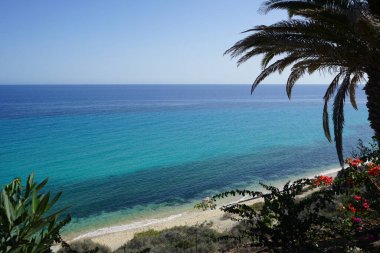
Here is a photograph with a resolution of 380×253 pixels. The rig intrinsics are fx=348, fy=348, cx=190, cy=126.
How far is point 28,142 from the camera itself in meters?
45.4

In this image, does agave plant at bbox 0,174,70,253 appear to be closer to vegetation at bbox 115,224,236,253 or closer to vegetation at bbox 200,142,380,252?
vegetation at bbox 200,142,380,252

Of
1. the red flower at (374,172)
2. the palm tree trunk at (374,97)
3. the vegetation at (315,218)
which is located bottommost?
the vegetation at (315,218)

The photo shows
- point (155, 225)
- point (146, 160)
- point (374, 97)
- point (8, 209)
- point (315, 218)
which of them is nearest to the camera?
point (8, 209)

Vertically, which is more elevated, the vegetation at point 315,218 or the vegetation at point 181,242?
the vegetation at point 315,218

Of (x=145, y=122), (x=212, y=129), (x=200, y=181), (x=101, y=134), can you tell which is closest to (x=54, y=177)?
(x=200, y=181)

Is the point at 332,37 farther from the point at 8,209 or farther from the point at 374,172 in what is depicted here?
the point at 8,209

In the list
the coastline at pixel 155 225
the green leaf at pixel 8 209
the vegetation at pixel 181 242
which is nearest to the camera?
the green leaf at pixel 8 209

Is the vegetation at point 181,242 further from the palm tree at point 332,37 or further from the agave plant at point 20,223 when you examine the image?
the agave plant at point 20,223

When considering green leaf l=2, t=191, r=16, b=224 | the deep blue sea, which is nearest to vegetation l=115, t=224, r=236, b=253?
the deep blue sea

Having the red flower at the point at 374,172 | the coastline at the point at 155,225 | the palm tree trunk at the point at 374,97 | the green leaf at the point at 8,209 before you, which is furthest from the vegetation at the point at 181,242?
the green leaf at the point at 8,209

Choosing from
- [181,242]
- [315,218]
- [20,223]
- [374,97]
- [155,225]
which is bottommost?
[155,225]

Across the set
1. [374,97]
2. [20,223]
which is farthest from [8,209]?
[374,97]

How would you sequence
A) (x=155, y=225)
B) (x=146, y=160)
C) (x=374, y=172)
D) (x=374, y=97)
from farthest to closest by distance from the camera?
(x=146, y=160)
(x=155, y=225)
(x=374, y=97)
(x=374, y=172)

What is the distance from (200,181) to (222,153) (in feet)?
40.9
